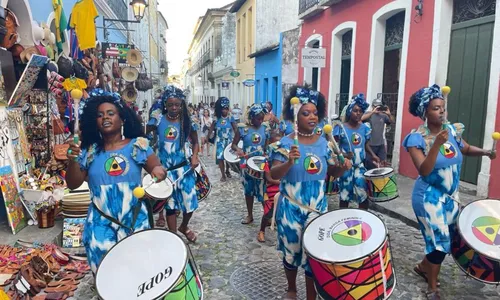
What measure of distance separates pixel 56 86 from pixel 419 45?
22.4 feet

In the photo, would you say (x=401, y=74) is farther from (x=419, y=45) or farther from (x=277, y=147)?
(x=277, y=147)

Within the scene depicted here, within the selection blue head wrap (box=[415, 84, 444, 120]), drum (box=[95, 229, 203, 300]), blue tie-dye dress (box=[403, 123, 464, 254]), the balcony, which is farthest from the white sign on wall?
drum (box=[95, 229, 203, 300])

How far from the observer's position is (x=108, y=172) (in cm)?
302

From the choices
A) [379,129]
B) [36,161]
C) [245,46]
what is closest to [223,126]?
[379,129]

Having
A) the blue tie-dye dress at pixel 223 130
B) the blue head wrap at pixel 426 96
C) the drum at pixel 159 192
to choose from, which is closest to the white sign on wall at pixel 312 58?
the blue tie-dye dress at pixel 223 130

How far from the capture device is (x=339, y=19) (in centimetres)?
1241

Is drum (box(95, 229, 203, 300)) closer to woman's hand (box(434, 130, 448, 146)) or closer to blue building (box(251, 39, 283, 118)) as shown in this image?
woman's hand (box(434, 130, 448, 146))

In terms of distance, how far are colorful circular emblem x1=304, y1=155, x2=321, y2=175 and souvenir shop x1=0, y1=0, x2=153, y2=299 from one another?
193 cm

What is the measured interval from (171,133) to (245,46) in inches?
957

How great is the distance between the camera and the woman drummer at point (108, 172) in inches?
119

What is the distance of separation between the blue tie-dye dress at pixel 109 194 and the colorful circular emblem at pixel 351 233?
4.74 ft

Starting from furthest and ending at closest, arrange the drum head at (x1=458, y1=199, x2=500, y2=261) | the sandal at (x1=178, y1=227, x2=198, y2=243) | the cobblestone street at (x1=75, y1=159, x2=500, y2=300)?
1. the sandal at (x1=178, y1=227, x2=198, y2=243)
2. the cobblestone street at (x1=75, y1=159, x2=500, y2=300)
3. the drum head at (x1=458, y1=199, x2=500, y2=261)

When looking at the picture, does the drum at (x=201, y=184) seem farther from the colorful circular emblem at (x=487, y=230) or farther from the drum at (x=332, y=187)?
the colorful circular emblem at (x=487, y=230)

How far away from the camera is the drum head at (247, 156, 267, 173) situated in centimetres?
554
